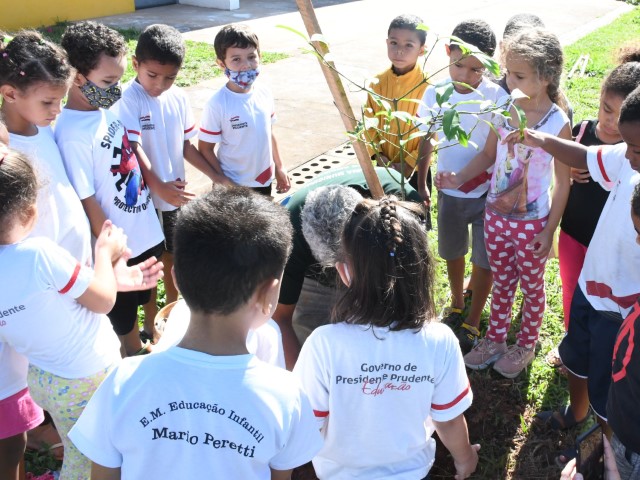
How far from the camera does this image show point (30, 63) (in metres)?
2.52

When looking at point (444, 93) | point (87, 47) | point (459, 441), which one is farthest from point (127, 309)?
point (444, 93)

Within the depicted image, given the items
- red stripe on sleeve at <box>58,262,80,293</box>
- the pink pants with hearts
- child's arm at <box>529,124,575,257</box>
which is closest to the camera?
red stripe on sleeve at <box>58,262,80,293</box>

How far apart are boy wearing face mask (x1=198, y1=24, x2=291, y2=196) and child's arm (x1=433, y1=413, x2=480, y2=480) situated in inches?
86.5

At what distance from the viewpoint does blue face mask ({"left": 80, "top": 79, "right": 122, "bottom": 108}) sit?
2.83m

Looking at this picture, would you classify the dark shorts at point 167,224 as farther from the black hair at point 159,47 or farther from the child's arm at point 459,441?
the child's arm at point 459,441

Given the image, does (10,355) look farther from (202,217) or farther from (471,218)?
(471,218)

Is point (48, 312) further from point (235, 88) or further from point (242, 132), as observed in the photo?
point (235, 88)

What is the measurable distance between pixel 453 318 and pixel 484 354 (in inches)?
16.7

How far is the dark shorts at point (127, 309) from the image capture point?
307cm

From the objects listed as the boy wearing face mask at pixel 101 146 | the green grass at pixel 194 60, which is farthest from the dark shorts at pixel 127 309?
the green grass at pixel 194 60

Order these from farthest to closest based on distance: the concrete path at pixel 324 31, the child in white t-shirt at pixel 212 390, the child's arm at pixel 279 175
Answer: the concrete path at pixel 324 31
the child's arm at pixel 279 175
the child in white t-shirt at pixel 212 390

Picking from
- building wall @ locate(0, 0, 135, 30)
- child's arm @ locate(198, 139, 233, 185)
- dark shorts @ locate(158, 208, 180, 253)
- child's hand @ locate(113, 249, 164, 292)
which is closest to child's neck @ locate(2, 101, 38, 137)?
child's hand @ locate(113, 249, 164, 292)

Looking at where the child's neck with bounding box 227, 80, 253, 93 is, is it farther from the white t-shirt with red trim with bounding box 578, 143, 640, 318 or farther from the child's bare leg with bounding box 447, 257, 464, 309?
the white t-shirt with red trim with bounding box 578, 143, 640, 318

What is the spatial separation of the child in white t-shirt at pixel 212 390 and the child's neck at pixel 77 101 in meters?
1.43
